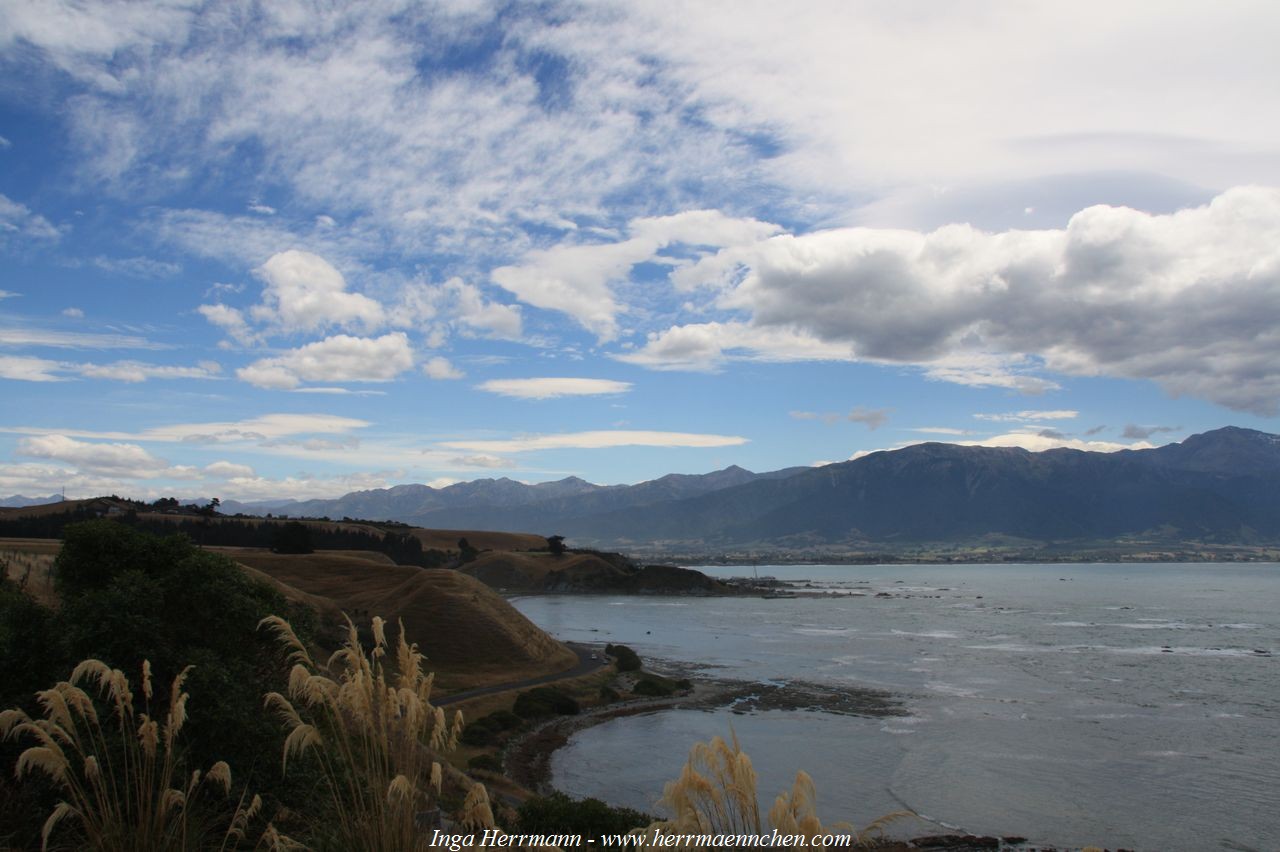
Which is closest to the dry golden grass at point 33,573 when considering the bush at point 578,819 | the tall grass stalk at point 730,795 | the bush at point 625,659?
the bush at point 578,819

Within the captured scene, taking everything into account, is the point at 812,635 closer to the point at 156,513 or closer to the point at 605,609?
the point at 605,609

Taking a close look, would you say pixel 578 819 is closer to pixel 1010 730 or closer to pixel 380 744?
pixel 380 744

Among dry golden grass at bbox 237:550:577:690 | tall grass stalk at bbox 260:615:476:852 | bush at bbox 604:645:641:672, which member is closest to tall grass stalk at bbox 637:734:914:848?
tall grass stalk at bbox 260:615:476:852

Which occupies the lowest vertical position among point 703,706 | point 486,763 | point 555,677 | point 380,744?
point 703,706

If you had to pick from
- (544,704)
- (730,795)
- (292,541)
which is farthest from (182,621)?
(292,541)

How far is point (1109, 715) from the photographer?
48.0 meters

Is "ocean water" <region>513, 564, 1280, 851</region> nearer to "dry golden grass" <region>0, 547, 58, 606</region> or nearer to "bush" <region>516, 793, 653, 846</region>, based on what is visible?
"bush" <region>516, 793, 653, 846</region>

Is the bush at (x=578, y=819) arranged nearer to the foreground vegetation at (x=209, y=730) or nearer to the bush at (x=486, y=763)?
the foreground vegetation at (x=209, y=730)

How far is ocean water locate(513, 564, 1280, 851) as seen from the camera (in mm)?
31344

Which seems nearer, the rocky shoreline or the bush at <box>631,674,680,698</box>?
the rocky shoreline

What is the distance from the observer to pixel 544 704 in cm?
4959

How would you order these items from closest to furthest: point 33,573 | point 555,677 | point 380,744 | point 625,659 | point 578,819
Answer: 1. point 380,744
2. point 578,819
3. point 33,573
4. point 555,677
5. point 625,659

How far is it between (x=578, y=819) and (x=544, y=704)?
29.7m

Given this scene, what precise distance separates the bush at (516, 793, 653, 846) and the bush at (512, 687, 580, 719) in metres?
26.9
